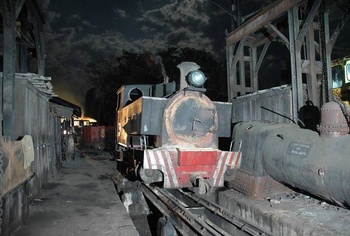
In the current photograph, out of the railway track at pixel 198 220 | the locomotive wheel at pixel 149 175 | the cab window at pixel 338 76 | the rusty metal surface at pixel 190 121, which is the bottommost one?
the railway track at pixel 198 220

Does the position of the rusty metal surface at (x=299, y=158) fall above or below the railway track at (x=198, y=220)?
above

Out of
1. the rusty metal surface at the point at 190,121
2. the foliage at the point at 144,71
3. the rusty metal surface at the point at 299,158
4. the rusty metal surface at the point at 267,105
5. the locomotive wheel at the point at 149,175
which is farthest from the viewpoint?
the foliage at the point at 144,71

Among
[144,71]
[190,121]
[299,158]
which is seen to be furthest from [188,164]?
[144,71]

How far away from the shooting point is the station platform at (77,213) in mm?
4668

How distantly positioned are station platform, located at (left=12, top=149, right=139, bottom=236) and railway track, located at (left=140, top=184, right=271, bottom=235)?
96cm

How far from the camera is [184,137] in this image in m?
6.61

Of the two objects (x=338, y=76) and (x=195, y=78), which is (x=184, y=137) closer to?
(x=195, y=78)

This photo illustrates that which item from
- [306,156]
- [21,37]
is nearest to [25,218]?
[306,156]

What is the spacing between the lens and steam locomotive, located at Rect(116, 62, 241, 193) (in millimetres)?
5965

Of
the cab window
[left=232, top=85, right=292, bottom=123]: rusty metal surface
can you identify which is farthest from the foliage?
[left=232, top=85, right=292, bottom=123]: rusty metal surface

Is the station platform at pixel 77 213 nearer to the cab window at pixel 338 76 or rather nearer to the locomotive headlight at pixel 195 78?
the locomotive headlight at pixel 195 78

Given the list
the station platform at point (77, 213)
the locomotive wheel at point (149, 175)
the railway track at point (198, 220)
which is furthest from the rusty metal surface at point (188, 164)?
the station platform at point (77, 213)

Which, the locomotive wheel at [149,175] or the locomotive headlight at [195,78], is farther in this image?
the locomotive headlight at [195,78]

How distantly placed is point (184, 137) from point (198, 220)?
1914mm
